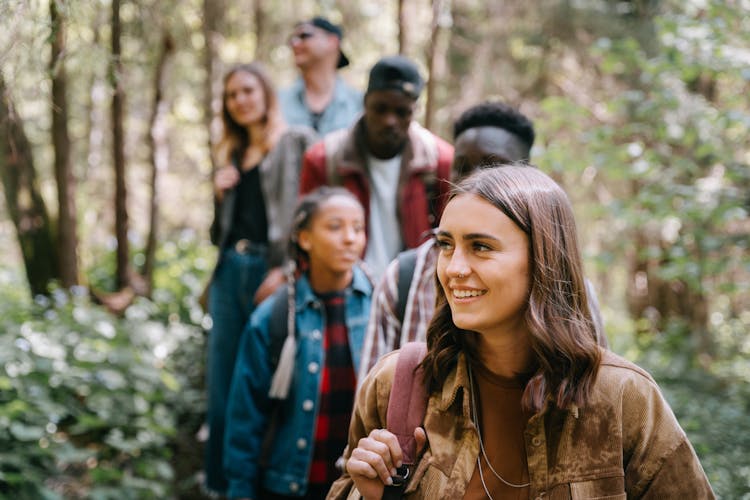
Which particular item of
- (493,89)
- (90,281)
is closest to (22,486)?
(90,281)

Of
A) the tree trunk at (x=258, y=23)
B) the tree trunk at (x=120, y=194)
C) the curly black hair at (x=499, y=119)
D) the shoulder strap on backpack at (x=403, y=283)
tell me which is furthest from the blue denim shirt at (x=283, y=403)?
the tree trunk at (x=258, y=23)

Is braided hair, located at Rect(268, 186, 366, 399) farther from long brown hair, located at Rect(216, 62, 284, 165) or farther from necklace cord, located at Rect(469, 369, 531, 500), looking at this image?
necklace cord, located at Rect(469, 369, 531, 500)

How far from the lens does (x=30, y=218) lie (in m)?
6.78

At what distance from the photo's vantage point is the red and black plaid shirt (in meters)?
3.35

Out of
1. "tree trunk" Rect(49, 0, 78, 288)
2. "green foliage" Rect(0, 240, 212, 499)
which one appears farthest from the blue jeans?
"tree trunk" Rect(49, 0, 78, 288)

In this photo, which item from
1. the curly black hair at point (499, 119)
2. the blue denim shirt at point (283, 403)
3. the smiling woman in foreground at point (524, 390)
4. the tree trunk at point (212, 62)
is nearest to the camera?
the smiling woman in foreground at point (524, 390)

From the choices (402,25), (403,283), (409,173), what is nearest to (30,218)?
(402,25)

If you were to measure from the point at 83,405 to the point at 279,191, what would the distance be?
223 cm

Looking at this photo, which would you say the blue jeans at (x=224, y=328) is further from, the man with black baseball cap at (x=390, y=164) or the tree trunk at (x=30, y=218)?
the tree trunk at (x=30, y=218)

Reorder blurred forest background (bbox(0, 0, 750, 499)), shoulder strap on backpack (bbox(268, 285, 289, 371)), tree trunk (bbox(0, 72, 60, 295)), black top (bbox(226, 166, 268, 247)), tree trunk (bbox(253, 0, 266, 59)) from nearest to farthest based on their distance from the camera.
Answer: shoulder strap on backpack (bbox(268, 285, 289, 371))
blurred forest background (bbox(0, 0, 750, 499))
black top (bbox(226, 166, 268, 247))
tree trunk (bbox(0, 72, 60, 295))
tree trunk (bbox(253, 0, 266, 59))

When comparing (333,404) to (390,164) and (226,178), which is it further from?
(226,178)

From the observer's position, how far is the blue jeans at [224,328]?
191 inches

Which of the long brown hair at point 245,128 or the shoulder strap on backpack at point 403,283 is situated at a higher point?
the long brown hair at point 245,128

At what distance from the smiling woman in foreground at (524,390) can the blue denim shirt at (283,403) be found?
52.1 inches
